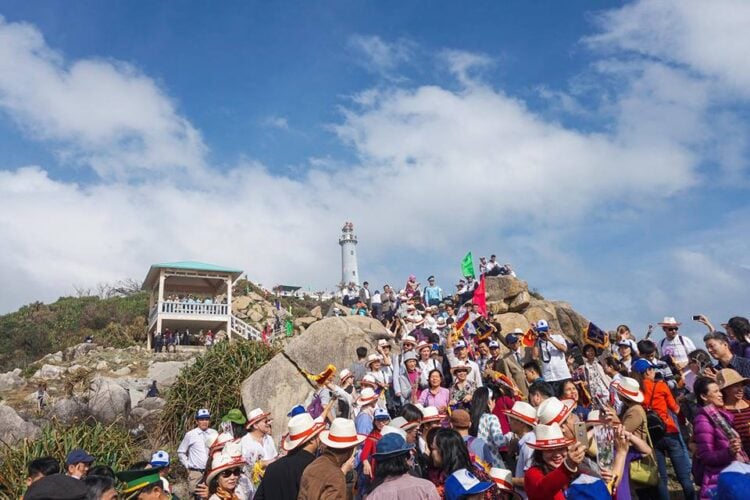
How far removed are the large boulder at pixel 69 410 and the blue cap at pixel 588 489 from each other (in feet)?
45.5

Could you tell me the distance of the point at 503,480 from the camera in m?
4.23

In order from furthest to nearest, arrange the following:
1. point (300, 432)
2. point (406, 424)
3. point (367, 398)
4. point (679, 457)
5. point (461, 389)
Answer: point (461, 389)
point (367, 398)
point (679, 457)
point (406, 424)
point (300, 432)

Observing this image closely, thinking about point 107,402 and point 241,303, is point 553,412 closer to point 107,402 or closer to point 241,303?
point 107,402

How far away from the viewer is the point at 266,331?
27.0 metres

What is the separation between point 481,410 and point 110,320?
123 ft

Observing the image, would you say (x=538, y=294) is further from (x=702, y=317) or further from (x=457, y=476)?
(x=457, y=476)

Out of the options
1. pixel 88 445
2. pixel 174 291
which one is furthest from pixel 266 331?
pixel 88 445

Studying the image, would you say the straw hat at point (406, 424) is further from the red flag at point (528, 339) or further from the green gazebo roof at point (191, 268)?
the green gazebo roof at point (191, 268)

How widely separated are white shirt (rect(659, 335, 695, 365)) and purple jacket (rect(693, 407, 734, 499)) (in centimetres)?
450

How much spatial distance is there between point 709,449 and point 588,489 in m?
1.56

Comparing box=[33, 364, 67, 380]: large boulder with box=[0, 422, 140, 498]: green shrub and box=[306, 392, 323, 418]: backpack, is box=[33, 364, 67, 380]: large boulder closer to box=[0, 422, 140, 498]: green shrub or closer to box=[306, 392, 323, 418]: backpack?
box=[0, 422, 140, 498]: green shrub

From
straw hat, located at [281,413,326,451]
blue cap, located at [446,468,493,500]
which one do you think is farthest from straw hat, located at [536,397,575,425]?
straw hat, located at [281,413,326,451]

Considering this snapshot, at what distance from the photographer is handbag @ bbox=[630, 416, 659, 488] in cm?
470

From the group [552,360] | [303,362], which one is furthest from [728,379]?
[303,362]
